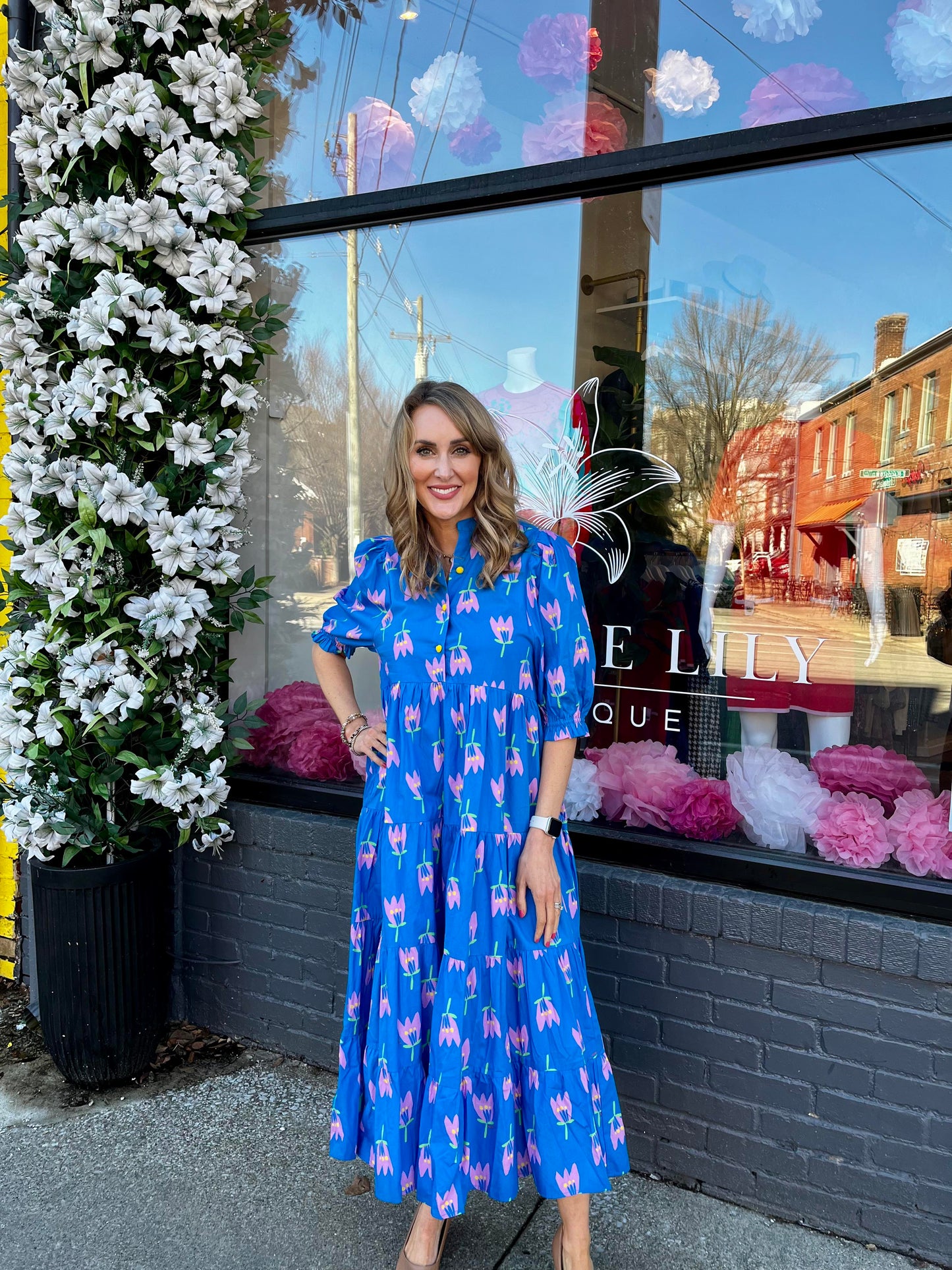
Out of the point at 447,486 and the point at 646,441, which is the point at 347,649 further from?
the point at 646,441

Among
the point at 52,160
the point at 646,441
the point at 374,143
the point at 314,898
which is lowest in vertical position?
the point at 314,898

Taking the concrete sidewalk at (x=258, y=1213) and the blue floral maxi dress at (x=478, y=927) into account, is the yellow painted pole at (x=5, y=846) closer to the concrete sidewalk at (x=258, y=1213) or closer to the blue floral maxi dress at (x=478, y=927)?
the concrete sidewalk at (x=258, y=1213)

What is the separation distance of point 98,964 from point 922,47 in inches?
141

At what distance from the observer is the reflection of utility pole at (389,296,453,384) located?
3455 millimetres

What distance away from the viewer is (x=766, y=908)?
240 cm

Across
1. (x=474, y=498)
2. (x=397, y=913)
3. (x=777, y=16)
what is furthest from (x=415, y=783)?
(x=777, y=16)

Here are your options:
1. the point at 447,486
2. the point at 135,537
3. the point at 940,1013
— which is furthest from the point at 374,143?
the point at 940,1013

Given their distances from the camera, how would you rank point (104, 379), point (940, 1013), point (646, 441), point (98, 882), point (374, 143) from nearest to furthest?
point (940, 1013) < point (104, 379) < point (98, 882) < point (646, 441) < point (374, 143)

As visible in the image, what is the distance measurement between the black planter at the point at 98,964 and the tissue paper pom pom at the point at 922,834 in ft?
7.25

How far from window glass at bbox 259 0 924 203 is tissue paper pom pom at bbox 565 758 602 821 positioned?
197 centimetres

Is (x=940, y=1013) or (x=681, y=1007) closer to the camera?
(x=940, y=1013)

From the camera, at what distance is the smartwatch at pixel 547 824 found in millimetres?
2008

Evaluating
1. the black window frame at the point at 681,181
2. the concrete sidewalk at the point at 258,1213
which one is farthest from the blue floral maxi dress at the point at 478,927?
the black window frame at the point at 681,181

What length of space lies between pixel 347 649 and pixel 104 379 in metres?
1.09
